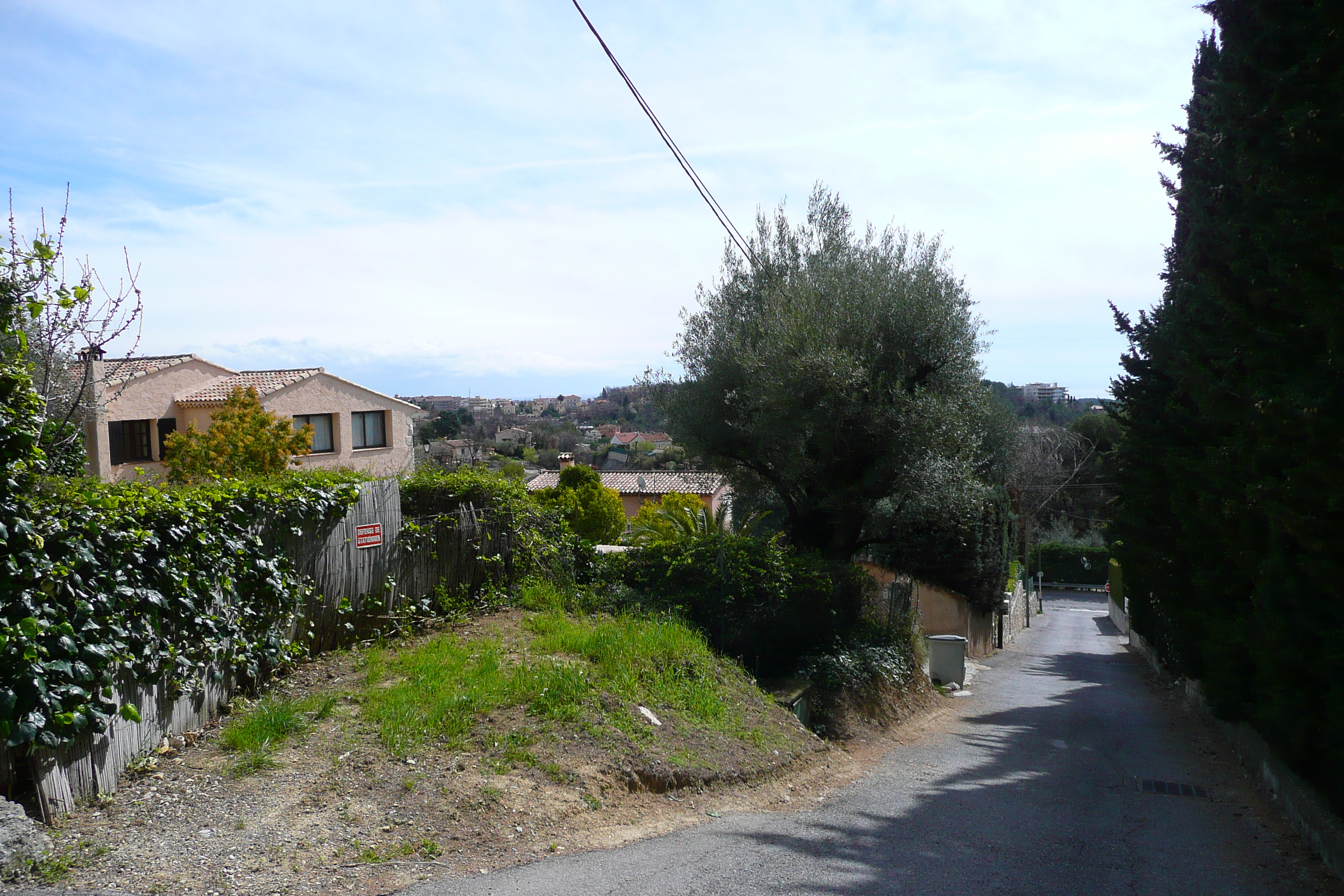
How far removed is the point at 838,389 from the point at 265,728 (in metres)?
8.43

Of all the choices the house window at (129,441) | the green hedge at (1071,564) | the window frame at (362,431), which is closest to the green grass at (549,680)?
the house window at (129,441)

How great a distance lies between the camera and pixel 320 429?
36375 millimetres

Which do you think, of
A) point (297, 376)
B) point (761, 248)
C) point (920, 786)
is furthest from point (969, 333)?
point (297, 376)

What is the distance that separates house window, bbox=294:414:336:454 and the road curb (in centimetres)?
3225

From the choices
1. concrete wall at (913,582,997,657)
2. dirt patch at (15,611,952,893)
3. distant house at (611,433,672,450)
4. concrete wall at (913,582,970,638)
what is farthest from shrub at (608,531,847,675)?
distant house at (611,433,672,450)

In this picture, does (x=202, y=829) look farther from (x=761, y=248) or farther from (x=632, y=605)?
(x=761, y=248)

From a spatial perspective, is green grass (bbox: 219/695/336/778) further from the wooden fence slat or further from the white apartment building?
the white apartment building

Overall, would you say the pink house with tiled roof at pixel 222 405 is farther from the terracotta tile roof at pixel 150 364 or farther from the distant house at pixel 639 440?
the distant house at pixel 639 440

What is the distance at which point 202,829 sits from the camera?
4.93 metres

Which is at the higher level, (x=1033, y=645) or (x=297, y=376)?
(x=297, y=376)

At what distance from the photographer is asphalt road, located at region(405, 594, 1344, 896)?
201 inches

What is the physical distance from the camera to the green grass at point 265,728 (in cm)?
574

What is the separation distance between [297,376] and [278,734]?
3151cm

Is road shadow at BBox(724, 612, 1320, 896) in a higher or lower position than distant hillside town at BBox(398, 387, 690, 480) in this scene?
lower
